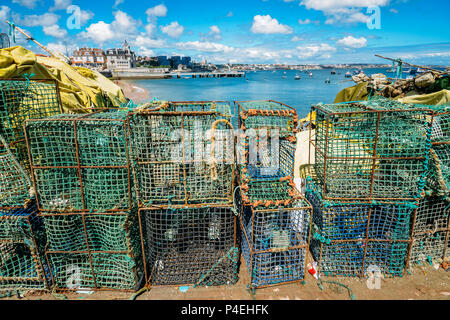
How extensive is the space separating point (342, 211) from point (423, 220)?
1655 mm

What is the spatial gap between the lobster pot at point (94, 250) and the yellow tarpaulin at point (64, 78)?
222 cm

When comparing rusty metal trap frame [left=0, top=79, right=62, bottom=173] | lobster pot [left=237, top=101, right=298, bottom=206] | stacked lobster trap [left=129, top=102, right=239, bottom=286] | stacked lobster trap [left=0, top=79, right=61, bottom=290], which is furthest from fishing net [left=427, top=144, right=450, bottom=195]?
rusty metal trap frame [left=0, top=79, right=62, bottom=173]

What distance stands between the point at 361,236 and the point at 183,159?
3.47 m

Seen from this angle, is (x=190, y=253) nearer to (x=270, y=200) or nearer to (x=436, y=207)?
(x=270, y=200)

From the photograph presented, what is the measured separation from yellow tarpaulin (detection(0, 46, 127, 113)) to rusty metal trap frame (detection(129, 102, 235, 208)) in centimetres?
172

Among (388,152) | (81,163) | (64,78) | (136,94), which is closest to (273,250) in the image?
(388,152)

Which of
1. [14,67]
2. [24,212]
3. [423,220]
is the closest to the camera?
[24,212]

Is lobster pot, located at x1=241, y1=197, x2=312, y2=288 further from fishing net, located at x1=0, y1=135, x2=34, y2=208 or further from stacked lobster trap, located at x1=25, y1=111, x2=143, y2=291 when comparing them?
fishing net, located at x1=0, y1=135, x2=34, y2=208

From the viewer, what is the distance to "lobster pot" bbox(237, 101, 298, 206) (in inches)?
185

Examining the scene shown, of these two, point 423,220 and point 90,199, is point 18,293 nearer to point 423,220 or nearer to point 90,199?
point 90,199

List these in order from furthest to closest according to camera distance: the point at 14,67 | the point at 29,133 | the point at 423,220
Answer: the point at 14,67 < the point at 423,220 < the point at 29,133

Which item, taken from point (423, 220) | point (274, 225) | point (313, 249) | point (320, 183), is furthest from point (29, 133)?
point (423, 220)

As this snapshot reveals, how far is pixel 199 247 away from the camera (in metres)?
5.04

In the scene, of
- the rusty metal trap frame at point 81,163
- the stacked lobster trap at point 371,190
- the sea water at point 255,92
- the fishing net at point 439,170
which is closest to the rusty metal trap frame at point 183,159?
the rusty metal trap frame at point 81,163
